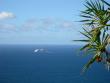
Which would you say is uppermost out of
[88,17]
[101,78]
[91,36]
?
[88,17]

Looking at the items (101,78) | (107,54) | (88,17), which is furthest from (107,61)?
(101,78)

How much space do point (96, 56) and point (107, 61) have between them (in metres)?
0.27

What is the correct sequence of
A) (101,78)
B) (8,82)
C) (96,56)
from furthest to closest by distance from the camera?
(101,78) < (8,82) < (96,56)

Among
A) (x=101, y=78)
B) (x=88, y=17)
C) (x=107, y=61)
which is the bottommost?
(x=101, y=78)

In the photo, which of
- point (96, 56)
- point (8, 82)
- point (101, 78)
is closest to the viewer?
point (96, 56)

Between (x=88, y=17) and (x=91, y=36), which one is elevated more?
(x=88, y=17)

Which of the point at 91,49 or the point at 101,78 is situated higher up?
the point at 91,49

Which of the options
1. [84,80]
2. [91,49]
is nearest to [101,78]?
[84,80]

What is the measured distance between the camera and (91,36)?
6523mm

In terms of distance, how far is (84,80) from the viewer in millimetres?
94688

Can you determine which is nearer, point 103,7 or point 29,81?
point 103,7

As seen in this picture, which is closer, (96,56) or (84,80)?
(96,56)

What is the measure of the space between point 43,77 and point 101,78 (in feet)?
65.8

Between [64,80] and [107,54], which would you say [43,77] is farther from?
[107,54]
